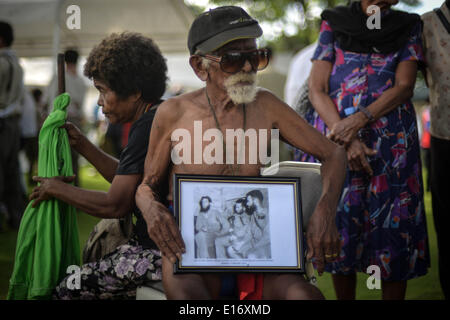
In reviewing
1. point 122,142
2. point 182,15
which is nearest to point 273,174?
point 182,15

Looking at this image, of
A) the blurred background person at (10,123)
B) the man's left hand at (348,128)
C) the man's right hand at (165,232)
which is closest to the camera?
the man's right hand at (165,232)

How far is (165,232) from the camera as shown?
186 centimetres

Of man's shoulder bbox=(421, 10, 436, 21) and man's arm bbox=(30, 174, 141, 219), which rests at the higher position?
man's shoulder bbox=(421, 10, 436, 21)

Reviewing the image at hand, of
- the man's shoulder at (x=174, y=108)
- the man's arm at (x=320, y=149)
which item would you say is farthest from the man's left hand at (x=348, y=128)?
the man's shoulder at (x=174, y=108)

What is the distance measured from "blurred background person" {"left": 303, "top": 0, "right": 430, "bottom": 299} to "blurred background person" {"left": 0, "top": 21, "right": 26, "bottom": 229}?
12.9ft

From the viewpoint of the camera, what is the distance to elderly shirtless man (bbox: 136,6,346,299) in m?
1.93

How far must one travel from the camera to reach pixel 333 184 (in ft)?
7.09

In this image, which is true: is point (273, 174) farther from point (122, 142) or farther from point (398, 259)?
point (122, 142)

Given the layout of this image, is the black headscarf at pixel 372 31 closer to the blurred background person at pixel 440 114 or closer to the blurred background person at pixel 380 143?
the blurred background person at pixel 380 143

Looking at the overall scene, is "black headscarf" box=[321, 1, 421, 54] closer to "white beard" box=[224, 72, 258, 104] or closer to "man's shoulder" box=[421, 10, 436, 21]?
"man's shoulder" box=[421, 10, 436, 21]

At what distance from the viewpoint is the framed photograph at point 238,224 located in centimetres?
185

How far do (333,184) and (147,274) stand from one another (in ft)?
2.82

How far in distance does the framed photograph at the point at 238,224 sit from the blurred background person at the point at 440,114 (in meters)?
1.68

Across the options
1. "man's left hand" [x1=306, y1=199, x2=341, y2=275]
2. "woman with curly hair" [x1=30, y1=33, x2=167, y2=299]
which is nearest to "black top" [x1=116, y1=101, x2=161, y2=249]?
"woman with curly hair" [x1=30, y1=33, x2=167, y2=299]
